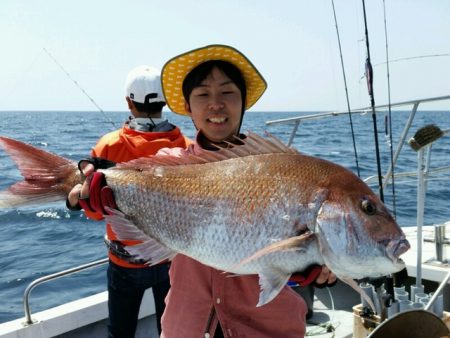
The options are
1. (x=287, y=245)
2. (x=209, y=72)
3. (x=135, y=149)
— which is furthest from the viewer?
(x=135, y=149)

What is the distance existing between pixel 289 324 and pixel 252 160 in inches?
25.3

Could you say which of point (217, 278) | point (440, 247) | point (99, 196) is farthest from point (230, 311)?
point (440, 247)

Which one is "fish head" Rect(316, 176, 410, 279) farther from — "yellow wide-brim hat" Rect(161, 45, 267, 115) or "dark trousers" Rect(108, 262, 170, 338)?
"dark trousers" Rect(108, 262, 170, 338)

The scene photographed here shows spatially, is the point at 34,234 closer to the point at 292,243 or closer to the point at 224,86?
the point at 224,86

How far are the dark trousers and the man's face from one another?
1332mm

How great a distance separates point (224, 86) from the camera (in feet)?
6.72

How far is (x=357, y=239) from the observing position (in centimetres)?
147

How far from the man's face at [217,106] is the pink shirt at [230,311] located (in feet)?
1.85

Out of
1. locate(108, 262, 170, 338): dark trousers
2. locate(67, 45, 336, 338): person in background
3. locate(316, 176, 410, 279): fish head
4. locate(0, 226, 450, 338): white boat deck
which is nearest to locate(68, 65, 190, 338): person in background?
locate(108, 262, 170, 338): dark trousers

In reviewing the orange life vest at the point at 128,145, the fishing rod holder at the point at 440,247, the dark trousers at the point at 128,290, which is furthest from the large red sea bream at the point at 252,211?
the fishing rod holder at the point at 440,247

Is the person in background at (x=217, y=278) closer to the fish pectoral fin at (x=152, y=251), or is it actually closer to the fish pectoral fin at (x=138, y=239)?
the fish pectoral fin at (x=138, y=239)

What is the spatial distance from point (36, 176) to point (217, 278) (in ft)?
2.70

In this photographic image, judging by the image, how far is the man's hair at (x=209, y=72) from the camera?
2062 millimetres

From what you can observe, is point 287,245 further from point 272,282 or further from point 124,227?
point 124,227
